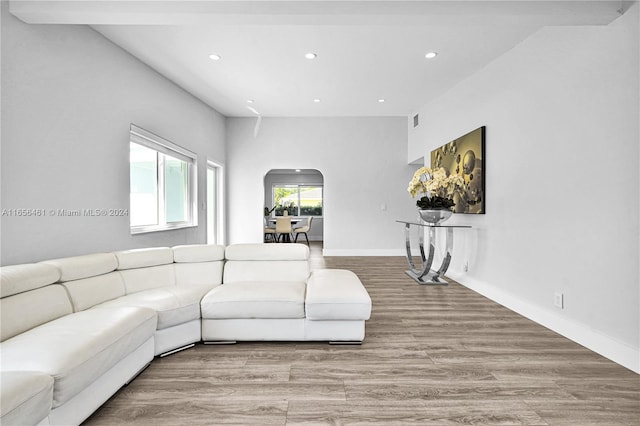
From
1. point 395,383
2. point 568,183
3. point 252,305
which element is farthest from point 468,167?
point 252,305

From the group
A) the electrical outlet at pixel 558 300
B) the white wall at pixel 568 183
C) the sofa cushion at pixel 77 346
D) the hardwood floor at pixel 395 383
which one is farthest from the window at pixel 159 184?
the electrical outlet at pixel 558 300

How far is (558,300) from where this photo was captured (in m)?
2.63

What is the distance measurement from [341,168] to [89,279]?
497 centimetres

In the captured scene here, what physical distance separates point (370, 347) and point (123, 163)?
3.12m

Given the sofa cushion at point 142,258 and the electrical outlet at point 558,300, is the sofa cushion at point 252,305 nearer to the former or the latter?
the sofa cushion at point 142,258

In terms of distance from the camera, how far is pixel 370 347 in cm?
231

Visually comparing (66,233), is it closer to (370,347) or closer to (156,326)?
(156,326)

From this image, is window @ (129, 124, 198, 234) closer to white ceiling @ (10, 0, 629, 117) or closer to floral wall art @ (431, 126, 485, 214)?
white ceiling @ (10, 0, 629, 117)

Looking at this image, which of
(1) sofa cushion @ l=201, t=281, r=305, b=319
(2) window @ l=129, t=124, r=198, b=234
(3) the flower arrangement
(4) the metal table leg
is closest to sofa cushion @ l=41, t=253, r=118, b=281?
(1) sofa cushion @ l=201, t=281, r=305, b=319

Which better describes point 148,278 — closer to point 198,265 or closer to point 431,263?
point 198,265

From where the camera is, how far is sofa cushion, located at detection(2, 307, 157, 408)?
1279mm

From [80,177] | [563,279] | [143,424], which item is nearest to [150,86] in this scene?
[80,177]

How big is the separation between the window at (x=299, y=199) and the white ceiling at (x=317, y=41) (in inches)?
175

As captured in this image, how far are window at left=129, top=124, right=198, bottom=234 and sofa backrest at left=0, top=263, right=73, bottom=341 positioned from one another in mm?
1685
